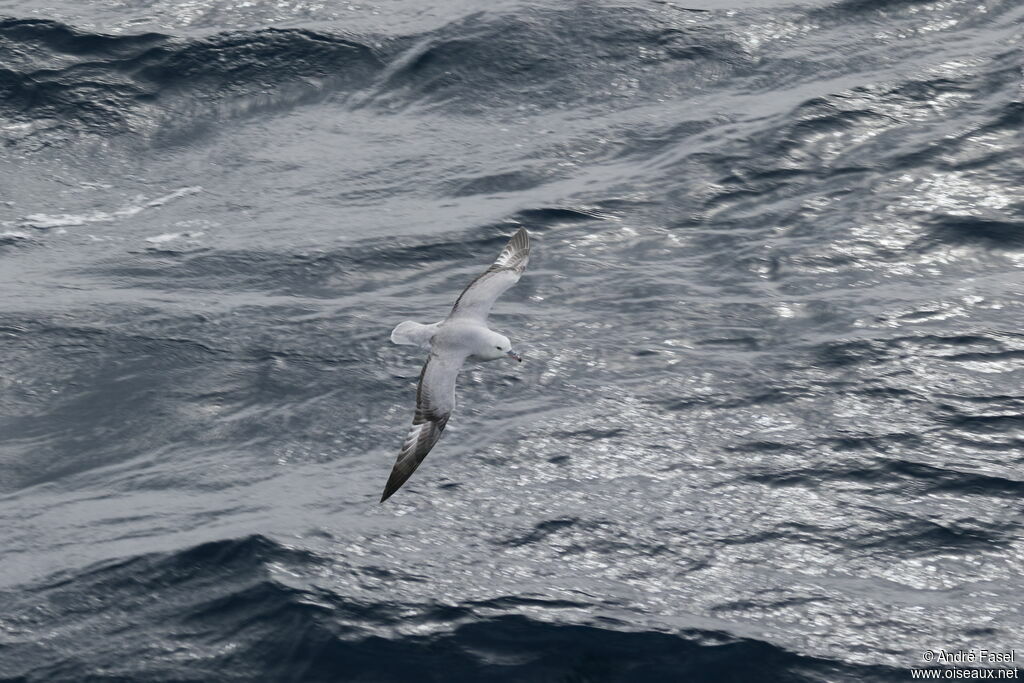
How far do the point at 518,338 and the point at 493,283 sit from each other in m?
1.58

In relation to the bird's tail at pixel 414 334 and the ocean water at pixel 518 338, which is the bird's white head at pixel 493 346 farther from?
the ocean water at pixel 518 338

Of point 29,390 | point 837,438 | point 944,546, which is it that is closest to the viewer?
point 944,546

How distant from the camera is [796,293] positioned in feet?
54.1

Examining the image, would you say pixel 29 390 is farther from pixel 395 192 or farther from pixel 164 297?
pixel 395 192

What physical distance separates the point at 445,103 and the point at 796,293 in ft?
23.8

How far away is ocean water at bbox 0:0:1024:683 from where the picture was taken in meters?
11.6

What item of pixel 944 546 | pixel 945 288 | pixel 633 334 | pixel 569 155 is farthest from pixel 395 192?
pixel 944 546

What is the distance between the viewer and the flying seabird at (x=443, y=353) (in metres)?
12.7

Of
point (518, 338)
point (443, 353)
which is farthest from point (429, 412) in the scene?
point (518, 338)

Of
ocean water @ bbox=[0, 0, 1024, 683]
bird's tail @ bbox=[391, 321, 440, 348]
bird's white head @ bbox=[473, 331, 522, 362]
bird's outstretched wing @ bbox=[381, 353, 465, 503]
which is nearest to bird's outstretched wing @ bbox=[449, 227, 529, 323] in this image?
bird's tail @ bbox=[391, 321, 440, 348]

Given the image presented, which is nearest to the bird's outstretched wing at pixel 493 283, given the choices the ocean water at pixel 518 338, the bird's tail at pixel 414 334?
the bird's tail at pixel 414 334

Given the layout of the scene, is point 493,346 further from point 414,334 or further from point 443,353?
point 414,334

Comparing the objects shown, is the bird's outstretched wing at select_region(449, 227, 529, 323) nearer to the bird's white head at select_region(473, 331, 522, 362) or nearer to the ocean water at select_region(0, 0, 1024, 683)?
the bird's white head at select_region(473, 331, 522, 362)

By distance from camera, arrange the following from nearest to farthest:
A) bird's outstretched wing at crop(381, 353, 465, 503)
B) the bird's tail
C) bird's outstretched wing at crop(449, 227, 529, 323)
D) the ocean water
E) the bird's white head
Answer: the ocean water < bird's outstretched wing at crop(381, 353, 465, 503) < the bird's white head < the bird's tail < bird's outstretched wing at crop(449, 227, 529, 323)
